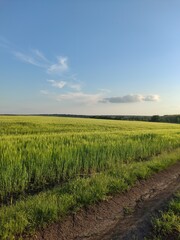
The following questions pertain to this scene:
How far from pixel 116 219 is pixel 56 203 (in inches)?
49.8

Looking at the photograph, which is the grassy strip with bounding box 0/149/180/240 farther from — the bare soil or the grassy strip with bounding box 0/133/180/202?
the grassy strip with bounding box 0/133/180/202

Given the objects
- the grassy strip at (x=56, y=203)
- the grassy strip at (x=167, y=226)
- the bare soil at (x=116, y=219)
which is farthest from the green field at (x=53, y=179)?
the grassy strip at (x=167, y=226)

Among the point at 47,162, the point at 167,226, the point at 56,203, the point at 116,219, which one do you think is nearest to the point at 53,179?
the point at 47,162

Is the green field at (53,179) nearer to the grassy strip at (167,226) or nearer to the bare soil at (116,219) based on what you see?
the bare soil at (116,219)

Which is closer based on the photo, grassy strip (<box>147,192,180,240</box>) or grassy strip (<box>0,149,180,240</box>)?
grassy strip (<box>147,192,180,240</box>)

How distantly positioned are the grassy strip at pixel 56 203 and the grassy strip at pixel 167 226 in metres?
1.67

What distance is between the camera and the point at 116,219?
5.63m

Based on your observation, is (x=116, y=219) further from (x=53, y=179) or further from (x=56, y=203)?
(x=53, y=179)

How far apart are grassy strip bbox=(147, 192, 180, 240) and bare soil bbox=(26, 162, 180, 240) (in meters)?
0.16

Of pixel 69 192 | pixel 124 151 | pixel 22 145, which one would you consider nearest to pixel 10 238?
pixel 69 192

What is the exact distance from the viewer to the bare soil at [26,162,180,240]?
15.7ft

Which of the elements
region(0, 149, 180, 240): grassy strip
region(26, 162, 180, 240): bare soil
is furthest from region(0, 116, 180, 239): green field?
region(26, 162, 180, 240): bare soil

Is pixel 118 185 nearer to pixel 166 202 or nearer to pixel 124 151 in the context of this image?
pixel 166 202

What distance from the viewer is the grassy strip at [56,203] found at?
15.4 feet
